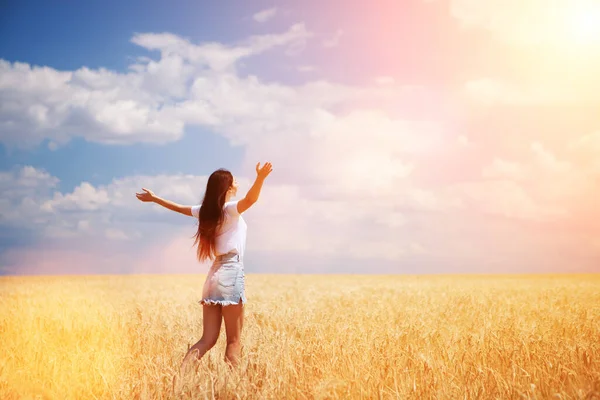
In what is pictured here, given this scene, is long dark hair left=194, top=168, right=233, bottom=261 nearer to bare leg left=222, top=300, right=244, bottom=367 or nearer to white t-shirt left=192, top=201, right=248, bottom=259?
white t-shirt left=192, top=201, right=248, bottom=259

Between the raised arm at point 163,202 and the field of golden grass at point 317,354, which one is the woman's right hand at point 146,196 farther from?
the field of golden grass at point 317,354

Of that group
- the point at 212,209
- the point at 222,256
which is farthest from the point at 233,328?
the point at 212,209

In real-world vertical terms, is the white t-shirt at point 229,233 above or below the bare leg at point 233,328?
above

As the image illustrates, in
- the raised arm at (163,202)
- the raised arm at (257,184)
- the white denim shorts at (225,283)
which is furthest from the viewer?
the raised arm at (163,202)

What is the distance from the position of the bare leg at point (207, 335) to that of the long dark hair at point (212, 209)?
1.89 ft

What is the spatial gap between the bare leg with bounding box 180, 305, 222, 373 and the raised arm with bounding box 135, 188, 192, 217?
110 centimetres

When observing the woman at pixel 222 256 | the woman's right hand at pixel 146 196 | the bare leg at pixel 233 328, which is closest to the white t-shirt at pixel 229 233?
the woman at pixel 222 256

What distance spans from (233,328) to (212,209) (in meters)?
1.28

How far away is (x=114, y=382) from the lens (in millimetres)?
6246

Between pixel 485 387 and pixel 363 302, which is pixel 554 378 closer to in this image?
pixel 485 387

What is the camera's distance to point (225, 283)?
5578mm

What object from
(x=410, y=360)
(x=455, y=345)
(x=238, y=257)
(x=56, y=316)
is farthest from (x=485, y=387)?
(x=56, y=316)

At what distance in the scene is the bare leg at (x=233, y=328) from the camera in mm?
5652

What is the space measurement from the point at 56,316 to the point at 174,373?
21.5 feet
